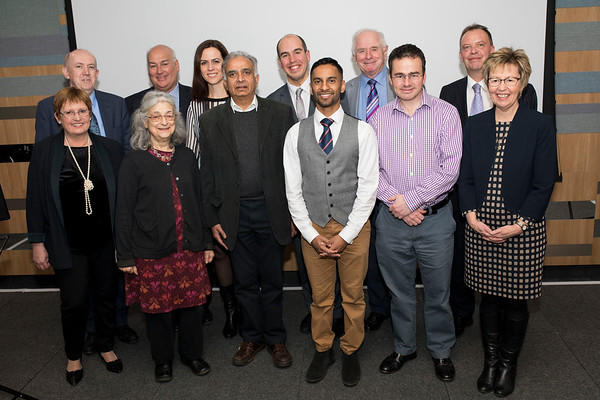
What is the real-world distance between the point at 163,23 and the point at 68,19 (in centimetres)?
84

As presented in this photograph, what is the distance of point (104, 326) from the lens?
9.90 ft

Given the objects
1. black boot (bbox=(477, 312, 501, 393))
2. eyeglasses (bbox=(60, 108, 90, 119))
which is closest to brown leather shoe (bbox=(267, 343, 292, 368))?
black boot (bbox=(477, 312, 501, 393))

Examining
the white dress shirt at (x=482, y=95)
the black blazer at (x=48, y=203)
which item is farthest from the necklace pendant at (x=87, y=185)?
the white dress shirt at (x=482, y=95)

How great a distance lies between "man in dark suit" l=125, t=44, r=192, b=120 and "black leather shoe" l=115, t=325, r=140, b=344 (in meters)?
1.55

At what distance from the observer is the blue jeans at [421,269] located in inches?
105

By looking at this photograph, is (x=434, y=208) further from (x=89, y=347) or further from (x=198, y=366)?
(x=89, y=347)

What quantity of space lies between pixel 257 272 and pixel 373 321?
3.06 ft

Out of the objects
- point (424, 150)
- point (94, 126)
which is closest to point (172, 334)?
point (94, 126)

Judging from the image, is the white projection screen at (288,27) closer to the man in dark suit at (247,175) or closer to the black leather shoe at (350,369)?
the man in dark suit at (247,175)

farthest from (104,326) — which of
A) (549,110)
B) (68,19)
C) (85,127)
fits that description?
(549,110)

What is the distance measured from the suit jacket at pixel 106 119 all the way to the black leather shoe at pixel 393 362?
2.17m

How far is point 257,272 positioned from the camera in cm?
303

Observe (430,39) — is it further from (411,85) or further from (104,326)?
(104,326)

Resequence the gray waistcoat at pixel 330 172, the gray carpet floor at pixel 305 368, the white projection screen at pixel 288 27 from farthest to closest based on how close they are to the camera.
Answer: the white projection screen at pixel 288 27
the gray carpet floor at pixel 305 368
the gray waistcoat at pixel 330 172
